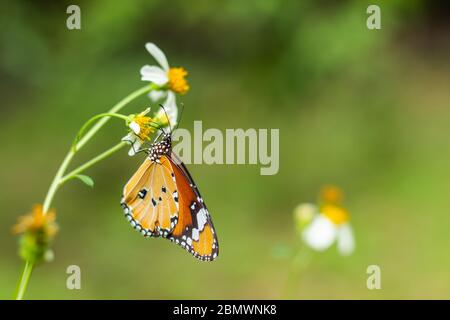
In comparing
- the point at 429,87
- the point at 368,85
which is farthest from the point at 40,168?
the point at 429,87

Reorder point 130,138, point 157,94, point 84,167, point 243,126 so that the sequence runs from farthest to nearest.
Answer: point 243,126, point 157,94, point 130,138, point 84,167

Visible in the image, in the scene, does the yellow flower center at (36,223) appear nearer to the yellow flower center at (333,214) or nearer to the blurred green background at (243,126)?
the yellow flower center at (333,214)

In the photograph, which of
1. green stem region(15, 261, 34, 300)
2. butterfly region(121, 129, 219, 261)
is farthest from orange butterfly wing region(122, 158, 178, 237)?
green stem region(15, 261, 34, 300)

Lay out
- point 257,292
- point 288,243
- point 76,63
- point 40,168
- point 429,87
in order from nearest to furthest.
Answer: point 257,292, point 288,243, point 40,168, point 76,63, point 429,87

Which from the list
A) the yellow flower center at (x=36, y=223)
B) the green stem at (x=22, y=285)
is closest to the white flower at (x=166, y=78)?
the yellow flower center at (x=36, y=223)

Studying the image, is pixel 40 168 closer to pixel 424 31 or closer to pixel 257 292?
pixel 257 292

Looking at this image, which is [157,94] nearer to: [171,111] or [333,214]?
[171,111]

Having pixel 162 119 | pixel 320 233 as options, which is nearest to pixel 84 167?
pixel 162 119
